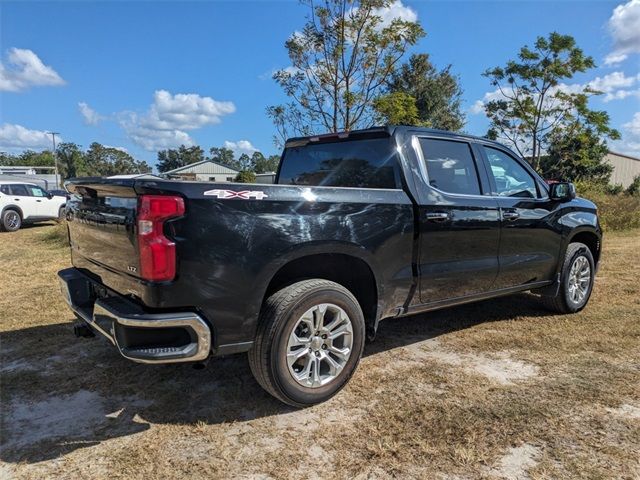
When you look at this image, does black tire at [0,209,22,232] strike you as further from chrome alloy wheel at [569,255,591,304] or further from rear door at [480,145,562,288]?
chrome alloy wheel at [569,255,591,304]

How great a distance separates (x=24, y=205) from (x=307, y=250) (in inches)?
638

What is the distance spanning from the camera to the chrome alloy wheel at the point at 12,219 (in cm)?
1548

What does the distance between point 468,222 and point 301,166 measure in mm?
1602

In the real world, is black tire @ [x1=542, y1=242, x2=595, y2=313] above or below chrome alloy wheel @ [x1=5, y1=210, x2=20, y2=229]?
above

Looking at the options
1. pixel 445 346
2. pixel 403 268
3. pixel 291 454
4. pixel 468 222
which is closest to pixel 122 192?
pixel 291 454

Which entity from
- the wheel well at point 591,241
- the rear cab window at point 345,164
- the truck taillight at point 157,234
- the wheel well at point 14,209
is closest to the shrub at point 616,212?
the wheel well at point 591,241

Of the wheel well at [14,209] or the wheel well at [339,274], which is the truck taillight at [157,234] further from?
the wheel well at [14,209]

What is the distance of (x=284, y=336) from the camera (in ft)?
9.72

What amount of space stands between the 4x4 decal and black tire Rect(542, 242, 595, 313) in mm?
3757

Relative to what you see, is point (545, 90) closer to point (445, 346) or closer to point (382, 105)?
point (382, 105)

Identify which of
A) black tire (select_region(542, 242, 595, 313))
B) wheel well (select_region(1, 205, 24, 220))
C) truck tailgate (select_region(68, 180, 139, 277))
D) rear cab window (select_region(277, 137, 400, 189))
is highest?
rear cab window (select_region(277, 137, 400, 189))

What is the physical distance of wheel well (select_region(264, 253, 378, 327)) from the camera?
127 inches

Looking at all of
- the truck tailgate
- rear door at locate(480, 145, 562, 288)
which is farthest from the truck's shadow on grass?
rear door at locate(480, 145, 562, 288)

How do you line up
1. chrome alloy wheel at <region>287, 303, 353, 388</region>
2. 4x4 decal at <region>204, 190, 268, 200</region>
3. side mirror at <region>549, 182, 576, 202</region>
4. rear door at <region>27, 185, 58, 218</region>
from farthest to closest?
rear door at <region>27, 185, 58, 218</region>
side mirror at <region>549, 182, 576, 202</region>
chrome alloy wheel at <region>287, 303, 353, 388</region>
4x4 decal at <region>204, 190, 268, 200</region>
